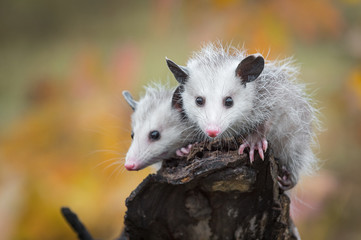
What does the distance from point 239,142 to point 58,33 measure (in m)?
2.79

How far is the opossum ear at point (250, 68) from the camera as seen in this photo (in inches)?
77.4

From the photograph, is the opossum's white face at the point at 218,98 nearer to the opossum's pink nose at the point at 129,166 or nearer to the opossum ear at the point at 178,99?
the opossum ear at the point at 178,99

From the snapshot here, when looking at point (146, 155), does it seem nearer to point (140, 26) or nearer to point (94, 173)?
point (94, 173)

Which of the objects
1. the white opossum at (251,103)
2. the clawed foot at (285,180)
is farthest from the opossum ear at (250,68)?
the clawed foot at (285,180)

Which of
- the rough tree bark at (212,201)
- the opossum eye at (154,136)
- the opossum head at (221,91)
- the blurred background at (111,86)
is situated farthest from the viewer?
the blurred background at (111,86)

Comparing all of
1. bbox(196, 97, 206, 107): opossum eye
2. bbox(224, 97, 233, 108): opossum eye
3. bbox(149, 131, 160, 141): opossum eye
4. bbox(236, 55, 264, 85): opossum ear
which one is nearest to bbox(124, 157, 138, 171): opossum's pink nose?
bbox(149, 131, 160, 141): opossum eye

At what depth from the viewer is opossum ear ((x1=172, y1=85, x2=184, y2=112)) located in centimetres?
221

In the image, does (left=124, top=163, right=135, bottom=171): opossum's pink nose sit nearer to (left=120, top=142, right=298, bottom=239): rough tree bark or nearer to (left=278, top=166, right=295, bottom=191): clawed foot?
(left=120, top=142, right=298, bottom=239): rough tree bark

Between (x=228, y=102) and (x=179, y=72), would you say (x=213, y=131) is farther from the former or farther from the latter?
(x=179, y=72)

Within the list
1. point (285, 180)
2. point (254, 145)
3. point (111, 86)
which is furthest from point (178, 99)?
point (111, 86)

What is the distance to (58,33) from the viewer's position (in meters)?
4.12

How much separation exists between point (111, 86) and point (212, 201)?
2.22 metres

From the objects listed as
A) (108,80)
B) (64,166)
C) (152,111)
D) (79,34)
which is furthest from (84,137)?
(152,111)

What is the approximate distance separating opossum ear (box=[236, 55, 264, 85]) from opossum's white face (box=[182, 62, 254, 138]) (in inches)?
1.2
